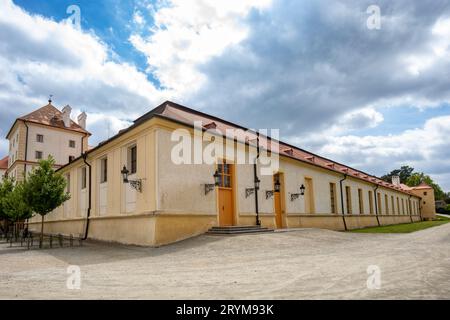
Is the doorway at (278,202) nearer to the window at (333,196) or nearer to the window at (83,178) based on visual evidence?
the window at (333,196)

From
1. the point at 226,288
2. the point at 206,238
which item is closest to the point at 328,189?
the point at 206,238

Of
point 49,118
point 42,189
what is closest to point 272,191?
point 42,189

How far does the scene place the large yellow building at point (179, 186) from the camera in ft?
44.6

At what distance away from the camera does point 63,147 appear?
41500 mm

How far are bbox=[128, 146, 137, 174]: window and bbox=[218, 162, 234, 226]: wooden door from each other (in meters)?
4.01

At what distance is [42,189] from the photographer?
16844mm

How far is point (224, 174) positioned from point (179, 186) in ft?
11.2

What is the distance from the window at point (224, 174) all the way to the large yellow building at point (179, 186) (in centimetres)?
5

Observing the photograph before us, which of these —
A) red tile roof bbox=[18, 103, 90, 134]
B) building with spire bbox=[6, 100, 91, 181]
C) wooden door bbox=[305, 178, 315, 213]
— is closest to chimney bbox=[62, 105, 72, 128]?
building with spire bbox=[6, 100, 91, 181]

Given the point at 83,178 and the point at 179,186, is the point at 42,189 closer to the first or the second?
the point at 83,178

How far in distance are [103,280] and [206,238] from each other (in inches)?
272

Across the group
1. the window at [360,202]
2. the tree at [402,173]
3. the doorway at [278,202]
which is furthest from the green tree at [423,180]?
the doorway at [278,202]

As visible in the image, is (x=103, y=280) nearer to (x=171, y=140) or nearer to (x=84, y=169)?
(x=171, y=140)
